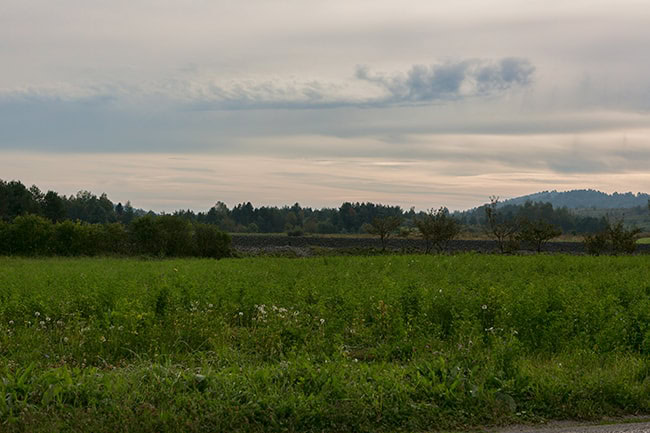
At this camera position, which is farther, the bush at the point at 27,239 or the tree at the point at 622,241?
the bush at the point at 27,239

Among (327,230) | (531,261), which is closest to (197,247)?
(531,261)

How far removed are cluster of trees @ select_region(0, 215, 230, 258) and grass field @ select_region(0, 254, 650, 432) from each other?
3829cm

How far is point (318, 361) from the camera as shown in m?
8.64

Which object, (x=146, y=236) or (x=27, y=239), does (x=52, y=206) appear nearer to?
(x=27, y=239)

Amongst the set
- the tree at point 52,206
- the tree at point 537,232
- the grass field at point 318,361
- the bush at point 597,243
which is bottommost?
the grass field at point 318,361

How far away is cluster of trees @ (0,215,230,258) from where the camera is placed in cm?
5056

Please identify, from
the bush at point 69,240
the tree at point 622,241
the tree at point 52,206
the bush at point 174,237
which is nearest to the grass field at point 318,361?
the tree at point 622,241

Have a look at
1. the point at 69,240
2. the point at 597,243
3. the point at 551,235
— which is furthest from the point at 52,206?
the point at 597,243

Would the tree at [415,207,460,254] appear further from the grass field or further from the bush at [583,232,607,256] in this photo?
the grass field

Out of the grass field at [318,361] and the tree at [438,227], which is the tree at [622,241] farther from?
the grass field at [318,361]

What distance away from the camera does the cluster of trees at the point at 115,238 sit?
5056cm

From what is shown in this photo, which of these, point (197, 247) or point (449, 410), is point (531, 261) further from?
point (197, 247)

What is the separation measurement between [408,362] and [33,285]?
13.5 meters

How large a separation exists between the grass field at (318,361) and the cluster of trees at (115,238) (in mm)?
38293
